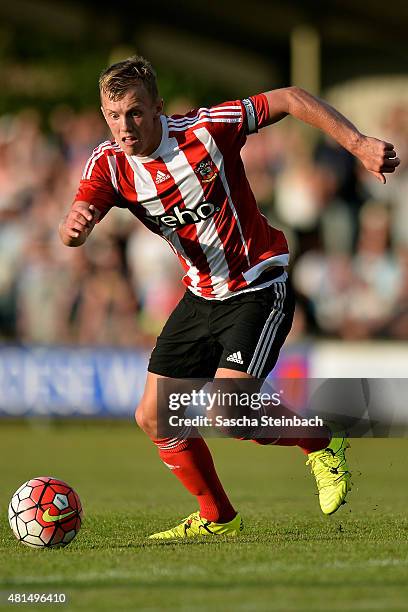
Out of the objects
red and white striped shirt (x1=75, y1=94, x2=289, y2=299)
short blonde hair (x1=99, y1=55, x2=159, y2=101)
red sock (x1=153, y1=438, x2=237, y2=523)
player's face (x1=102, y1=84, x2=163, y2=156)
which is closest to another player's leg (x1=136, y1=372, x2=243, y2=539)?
red sock (x1=153, y1=438, x2=237, y2=523)

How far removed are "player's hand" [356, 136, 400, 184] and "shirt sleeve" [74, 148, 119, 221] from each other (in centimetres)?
136

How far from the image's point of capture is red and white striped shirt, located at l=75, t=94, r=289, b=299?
22.1 ft

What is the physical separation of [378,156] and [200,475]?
2092mm

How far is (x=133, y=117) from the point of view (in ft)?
21.1

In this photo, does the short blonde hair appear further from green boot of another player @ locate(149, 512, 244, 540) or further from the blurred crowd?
the blurred crowd

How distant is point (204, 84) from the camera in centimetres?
2452

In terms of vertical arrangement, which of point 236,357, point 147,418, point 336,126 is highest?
point 336,126

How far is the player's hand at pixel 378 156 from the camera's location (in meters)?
6.14

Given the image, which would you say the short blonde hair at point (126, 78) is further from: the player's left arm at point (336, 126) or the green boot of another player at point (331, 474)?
the green boot of another player at point (331, 474)

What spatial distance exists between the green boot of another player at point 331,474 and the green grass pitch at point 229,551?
14cm

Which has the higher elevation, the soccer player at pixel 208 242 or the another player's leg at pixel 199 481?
the soccer player at pixel 208 242

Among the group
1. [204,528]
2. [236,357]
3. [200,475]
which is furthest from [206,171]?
[204,528]

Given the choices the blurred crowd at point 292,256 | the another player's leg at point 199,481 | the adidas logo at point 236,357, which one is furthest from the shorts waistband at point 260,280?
the blurred crowd at point 292,256

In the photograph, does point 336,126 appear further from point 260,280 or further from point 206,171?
point 260,280
